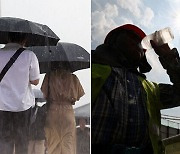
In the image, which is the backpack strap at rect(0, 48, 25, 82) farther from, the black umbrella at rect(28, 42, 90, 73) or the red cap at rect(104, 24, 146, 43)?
the red cap at rect(104, 24, 146, 43)

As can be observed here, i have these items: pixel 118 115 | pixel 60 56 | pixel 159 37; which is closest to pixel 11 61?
pixel 60 56

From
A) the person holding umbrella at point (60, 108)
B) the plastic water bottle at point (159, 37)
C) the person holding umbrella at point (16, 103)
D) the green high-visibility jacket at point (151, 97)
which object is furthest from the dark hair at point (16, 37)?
the plastic water bottle at point (159, 37)

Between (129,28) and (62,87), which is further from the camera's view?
(62,87)

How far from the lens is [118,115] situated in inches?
61.2

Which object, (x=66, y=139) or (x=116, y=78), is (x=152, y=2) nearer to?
(x=116, y=78)

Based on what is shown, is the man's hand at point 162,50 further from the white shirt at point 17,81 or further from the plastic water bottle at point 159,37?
the white shirt at point 17,81

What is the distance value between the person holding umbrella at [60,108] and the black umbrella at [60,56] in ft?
0.06

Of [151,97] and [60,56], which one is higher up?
[60,56]

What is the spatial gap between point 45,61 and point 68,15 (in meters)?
0.23

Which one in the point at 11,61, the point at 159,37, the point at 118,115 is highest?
the point at 159,37

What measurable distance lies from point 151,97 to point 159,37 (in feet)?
0.88

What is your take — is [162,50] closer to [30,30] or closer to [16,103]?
[30,30]

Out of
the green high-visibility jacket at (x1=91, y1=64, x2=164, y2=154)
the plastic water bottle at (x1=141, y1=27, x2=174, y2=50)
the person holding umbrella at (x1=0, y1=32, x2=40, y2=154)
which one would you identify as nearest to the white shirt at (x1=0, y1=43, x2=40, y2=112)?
the person holding umbrella at (x1=0, y1=32, x2=40, y2=154)

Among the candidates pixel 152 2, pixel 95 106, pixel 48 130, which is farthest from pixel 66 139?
pixel 152 2
